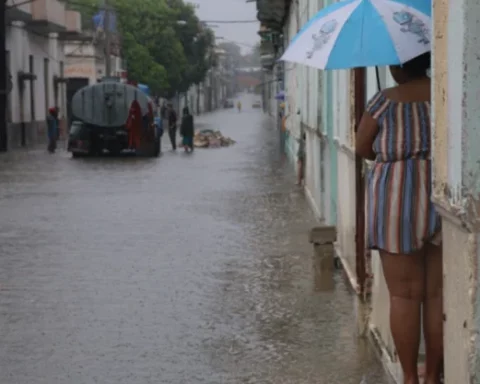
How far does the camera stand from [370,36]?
18.7ft

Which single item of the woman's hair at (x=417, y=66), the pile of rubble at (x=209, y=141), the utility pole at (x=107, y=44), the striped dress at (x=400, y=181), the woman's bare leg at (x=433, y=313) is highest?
the utility pole at (x=107, y=44)

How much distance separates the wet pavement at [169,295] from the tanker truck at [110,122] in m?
12.4

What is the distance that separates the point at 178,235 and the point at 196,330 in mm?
5314

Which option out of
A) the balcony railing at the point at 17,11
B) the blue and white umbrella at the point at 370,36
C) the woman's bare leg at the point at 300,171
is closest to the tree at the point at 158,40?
the balcony railing at the point at 17,11

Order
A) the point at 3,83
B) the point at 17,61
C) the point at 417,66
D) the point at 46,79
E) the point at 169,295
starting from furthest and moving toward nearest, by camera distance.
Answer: the point at 46,79, the point at 17,61, the point at 3,83, the point at 169,295, the point at 417,66

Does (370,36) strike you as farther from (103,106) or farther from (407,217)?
(103,106)

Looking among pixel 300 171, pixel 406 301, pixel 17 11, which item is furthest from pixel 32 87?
pixel 406 301

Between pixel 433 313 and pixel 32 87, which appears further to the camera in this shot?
pixel 32 87

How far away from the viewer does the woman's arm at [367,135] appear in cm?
549

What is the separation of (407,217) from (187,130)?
28536 mm

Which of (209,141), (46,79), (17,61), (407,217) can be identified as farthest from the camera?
(46,79)

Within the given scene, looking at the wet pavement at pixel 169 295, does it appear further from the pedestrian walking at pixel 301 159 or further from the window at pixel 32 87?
the window at pixel 32 87

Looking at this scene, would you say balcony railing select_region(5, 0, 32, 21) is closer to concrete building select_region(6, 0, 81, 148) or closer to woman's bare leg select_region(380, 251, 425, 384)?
concrete building select_region(6, 0, 81, 148)

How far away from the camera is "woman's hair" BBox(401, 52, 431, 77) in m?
5.63
